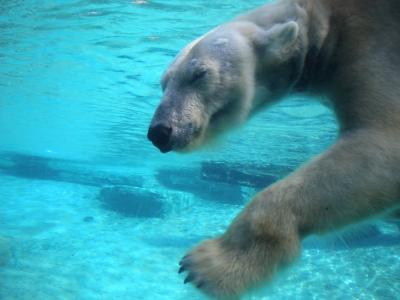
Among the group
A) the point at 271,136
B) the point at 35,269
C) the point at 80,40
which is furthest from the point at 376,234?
the point at 80,40

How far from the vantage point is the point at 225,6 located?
951 centimetres

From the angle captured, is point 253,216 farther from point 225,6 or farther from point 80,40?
point 80,40

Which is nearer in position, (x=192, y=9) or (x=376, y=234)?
(x=192, y=9)

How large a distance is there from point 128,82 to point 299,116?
6.74 m

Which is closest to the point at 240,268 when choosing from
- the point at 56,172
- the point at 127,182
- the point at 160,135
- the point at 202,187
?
the point at 160,135

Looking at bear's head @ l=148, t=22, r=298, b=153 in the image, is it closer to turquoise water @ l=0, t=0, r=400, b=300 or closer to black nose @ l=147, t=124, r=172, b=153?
black nose @ l=147, t=124, r=172, b=153

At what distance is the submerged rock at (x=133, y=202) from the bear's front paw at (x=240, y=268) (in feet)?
56.0

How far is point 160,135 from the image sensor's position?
217 cm

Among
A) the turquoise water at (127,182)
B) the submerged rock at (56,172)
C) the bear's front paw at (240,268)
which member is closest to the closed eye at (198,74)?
the turquoise water at (127,182)

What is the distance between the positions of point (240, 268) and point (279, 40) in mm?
1308

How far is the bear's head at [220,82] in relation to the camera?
2244 millimetres

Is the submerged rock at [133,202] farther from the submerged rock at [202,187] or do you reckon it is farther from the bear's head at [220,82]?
the bear's head at [220,82]

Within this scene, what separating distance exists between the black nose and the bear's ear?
743 millimetres

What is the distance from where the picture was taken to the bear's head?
88.4 inches
